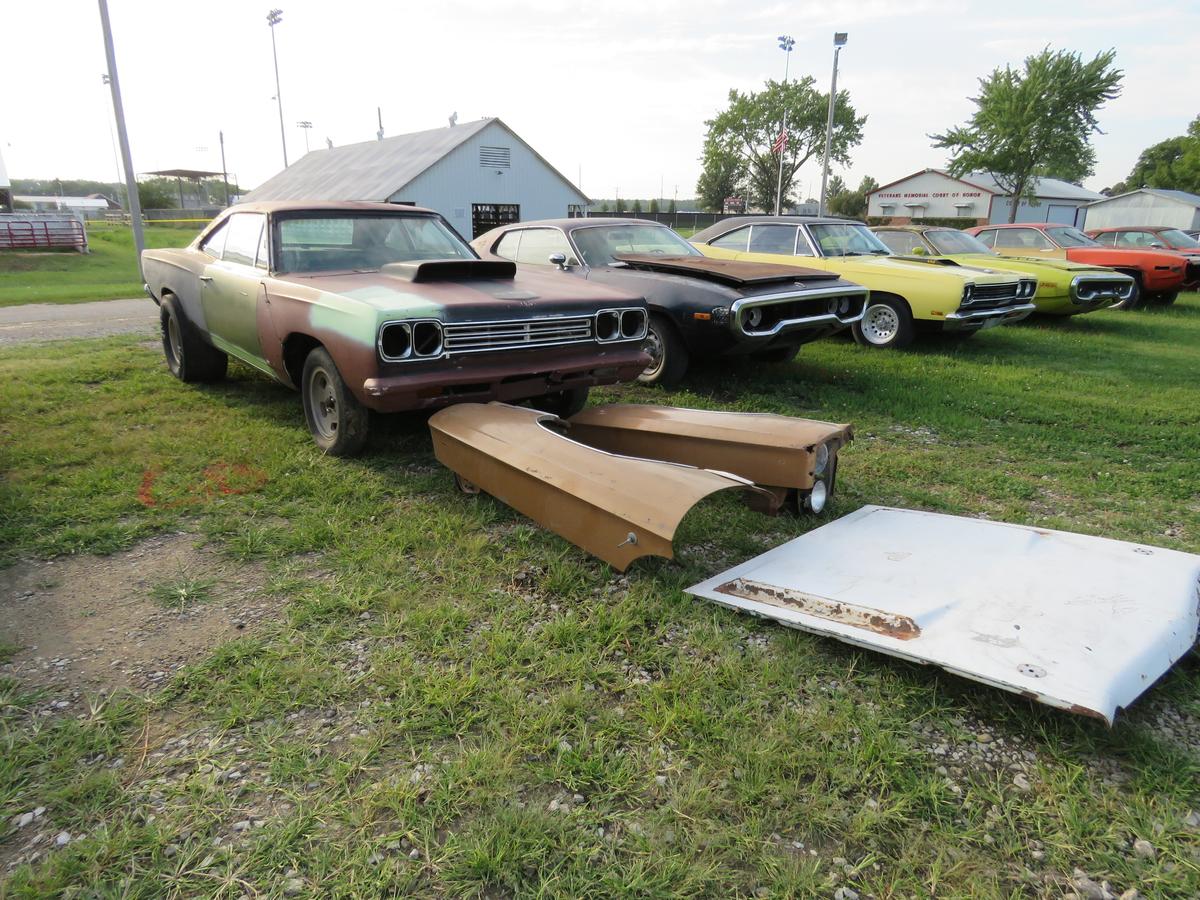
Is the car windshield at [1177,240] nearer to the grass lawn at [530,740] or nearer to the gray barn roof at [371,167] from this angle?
the grass lawn at [530,740]

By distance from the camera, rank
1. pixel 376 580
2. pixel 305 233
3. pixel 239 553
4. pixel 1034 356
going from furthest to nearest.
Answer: pixel 1034 356 < pixel 305 233 < pixel 239 553 < pixel 376 580

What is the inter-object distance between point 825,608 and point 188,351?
5624 millimetres

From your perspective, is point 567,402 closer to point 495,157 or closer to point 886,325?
point 886,325

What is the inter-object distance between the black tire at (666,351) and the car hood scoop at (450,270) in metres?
1.78

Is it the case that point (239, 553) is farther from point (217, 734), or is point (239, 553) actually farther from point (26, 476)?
point (26, 476)

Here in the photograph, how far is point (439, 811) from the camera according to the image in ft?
6.52

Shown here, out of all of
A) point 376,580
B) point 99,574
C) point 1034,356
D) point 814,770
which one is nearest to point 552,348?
point 376,580

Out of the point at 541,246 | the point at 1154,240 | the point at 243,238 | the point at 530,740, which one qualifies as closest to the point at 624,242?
the point at 541,246

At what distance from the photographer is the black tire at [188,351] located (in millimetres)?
6152

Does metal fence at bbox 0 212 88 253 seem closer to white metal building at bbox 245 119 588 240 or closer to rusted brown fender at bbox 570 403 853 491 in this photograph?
white metal building at bbox 245 119 588 240

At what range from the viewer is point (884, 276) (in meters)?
8.68

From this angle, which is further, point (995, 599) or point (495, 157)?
point (495, 157)

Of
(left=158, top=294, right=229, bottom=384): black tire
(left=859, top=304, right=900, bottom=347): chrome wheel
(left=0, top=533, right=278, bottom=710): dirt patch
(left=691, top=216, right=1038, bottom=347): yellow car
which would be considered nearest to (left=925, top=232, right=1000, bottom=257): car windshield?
(left=691, top=216, right=1038, bottom=347): yellow car

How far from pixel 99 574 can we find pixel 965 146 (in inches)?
1359
